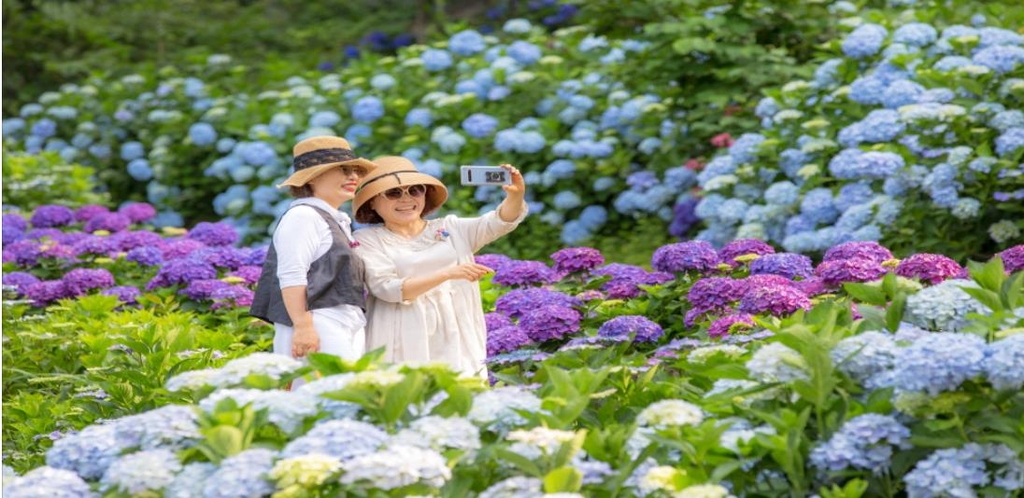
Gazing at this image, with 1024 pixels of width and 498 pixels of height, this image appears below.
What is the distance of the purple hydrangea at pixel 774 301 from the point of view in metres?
4.94

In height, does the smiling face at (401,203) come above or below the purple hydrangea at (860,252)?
above

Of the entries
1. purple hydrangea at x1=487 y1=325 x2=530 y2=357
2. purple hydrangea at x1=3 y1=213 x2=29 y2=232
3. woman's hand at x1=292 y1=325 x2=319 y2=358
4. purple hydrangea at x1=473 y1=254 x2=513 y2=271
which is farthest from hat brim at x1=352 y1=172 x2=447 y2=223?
purple hydrangea at x1=3 y1=213 x2=29 y2=232

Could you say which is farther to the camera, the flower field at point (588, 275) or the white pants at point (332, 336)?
the white pants at point (332, 336)

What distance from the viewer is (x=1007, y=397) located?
3.27 meters

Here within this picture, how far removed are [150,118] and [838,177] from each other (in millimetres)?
5790

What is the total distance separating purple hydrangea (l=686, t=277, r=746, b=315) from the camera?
5.16 m

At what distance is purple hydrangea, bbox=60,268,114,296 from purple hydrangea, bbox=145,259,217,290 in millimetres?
305

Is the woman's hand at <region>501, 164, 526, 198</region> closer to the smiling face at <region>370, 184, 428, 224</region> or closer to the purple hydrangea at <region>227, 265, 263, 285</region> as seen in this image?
the smiling face at <region>370, 184, 428, 224</region>

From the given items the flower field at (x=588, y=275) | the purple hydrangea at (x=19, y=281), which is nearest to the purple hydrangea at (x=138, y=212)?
the flower field at (x=588, y=275)

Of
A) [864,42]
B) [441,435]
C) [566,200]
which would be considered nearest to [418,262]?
[441,435]

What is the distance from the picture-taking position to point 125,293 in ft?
22.2

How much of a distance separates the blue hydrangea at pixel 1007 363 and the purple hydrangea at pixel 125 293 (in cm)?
432

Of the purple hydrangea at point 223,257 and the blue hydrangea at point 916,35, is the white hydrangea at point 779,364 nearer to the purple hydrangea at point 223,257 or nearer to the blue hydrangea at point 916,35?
the purple hydrangea at point 223,257

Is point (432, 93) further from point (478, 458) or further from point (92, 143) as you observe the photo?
point (478, 458)
